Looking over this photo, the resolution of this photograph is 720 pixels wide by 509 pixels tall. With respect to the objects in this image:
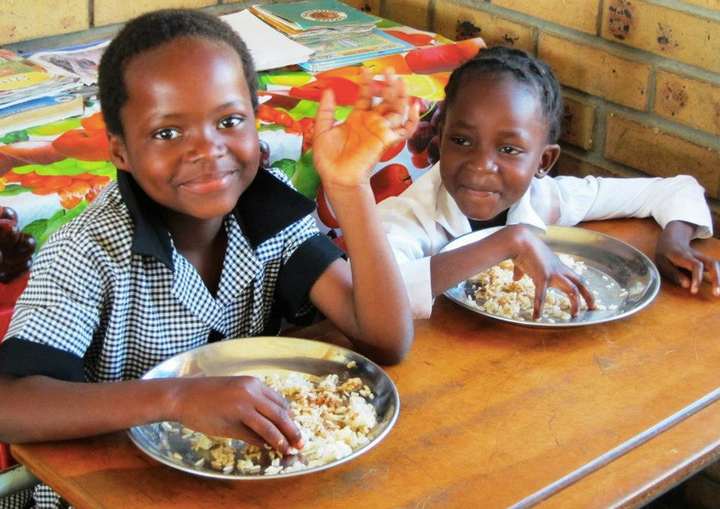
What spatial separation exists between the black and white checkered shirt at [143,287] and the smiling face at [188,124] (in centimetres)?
6

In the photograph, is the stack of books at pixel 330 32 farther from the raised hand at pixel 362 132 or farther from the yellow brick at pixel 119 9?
the raised hand at pixel 362 132

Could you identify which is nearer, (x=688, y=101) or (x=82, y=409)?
(x=82, y=409)

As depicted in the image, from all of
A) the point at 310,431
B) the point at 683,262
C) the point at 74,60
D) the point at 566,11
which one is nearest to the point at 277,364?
Result: the point at 310,431

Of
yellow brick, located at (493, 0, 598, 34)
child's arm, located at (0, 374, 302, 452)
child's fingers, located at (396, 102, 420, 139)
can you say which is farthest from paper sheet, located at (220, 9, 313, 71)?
child's arm, located at (0, 374, 302, 452)

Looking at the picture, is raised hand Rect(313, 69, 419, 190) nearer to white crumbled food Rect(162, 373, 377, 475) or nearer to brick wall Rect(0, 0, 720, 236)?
white crumbled food Rect(162, 373, 377, 475)

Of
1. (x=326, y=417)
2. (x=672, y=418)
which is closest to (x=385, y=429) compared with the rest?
(x=326, y=417)

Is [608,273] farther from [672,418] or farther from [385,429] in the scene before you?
[385,429]

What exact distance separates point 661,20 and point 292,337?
1.09 meters

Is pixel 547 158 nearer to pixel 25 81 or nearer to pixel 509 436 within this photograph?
pixel 509 436

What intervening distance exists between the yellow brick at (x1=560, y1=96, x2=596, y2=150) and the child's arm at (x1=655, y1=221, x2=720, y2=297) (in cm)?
52

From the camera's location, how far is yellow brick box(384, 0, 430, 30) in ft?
8.38

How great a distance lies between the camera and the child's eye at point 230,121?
1344 mm

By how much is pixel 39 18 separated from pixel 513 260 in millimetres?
1295

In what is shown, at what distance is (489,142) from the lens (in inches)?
68.2
